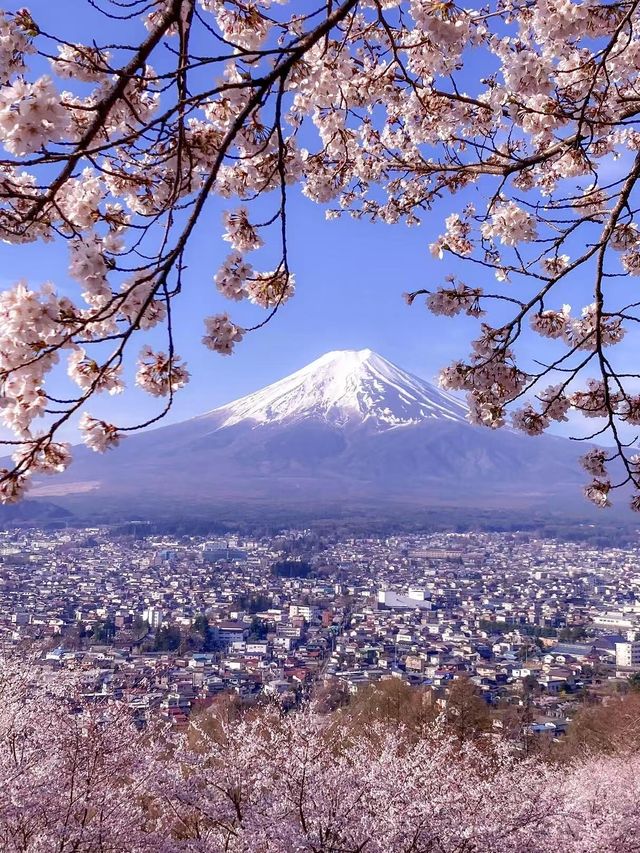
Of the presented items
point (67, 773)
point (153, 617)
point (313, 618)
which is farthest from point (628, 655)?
point (67, 773)

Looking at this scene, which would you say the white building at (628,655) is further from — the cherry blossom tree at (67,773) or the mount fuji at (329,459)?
the mount fuji at (329,459)

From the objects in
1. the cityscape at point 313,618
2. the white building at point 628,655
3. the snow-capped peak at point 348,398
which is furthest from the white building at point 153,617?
the snow-capped peak at point 348,398

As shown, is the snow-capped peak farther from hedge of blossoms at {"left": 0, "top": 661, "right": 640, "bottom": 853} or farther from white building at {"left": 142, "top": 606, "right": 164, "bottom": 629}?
hedge of blossoms at {"left": 0, "top": 661, "right": 640, "bottom": 853}

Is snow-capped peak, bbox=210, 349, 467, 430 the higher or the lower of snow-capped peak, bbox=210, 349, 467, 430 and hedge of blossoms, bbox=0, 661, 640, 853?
the higher

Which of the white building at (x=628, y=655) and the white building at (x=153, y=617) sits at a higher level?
the white building at (x=153, y=617)

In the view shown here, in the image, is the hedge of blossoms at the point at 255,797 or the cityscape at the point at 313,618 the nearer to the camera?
the hedge of blossoms at the point at 255,797

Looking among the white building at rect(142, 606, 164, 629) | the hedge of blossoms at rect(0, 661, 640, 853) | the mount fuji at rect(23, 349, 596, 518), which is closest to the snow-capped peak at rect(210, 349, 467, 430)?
the mount fuji at rect(23, 349, 596, 518)
